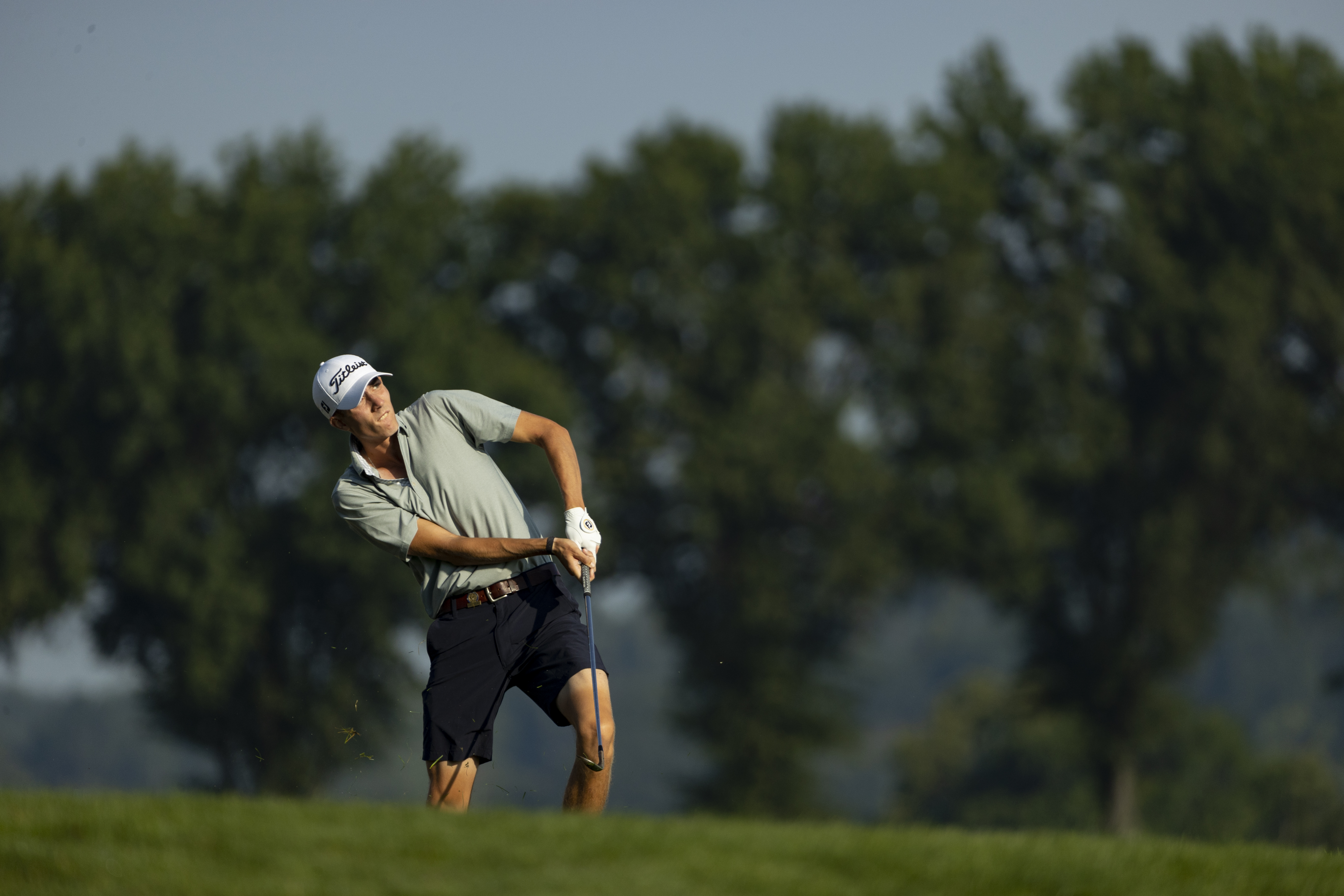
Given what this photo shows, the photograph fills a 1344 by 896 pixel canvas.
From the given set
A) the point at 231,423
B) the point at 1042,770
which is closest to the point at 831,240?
the point at 231,423

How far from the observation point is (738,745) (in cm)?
4047

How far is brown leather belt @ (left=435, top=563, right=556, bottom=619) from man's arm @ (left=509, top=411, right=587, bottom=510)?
40 cm

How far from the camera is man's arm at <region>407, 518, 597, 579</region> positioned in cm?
765

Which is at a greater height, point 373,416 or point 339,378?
point 339,378

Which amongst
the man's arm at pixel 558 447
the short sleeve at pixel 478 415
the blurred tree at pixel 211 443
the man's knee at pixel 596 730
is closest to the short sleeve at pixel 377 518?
the short sleeve at pixel 478 415

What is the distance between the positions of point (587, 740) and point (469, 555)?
3.43 feet

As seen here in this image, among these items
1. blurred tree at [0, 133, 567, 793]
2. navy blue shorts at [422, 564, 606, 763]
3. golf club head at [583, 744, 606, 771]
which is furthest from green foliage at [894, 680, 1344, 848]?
golf club head at [583, 744, 606, 771]

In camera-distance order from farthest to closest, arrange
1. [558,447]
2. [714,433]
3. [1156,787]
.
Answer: [1156,787], [714,433], [558,447]

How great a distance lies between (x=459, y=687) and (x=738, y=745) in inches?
1314

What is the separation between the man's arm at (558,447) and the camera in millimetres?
7887

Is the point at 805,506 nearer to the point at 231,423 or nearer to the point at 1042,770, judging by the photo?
the point at 231,423

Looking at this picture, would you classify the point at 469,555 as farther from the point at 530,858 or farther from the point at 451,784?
the point at 530,858

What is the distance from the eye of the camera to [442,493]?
7.91 metres

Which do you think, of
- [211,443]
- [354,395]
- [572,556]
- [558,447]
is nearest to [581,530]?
[572,556]
